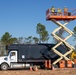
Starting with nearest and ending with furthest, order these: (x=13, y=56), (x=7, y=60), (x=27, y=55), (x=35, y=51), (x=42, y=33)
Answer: (x=7, y=60), (x=13, y=56), (x=27, y=55), (x=35, y=51), (x=42, y=33)

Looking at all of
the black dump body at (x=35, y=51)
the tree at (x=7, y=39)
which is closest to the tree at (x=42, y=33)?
the tree at (x=7, y=39)

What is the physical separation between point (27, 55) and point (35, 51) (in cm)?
125

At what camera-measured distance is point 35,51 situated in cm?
3925

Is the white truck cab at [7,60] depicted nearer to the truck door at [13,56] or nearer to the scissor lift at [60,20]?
the truck door at [13,56]

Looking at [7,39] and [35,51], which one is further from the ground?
[7,39]

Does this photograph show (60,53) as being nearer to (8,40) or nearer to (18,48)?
(18,48)

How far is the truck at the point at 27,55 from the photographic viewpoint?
3779cm

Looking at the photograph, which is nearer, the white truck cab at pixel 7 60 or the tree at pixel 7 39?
the white truck cab at pixel 7 60

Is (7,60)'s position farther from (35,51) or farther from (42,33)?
(42,33)

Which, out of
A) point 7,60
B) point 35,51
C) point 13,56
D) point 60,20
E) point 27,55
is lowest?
point 7,60

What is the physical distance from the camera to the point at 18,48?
126ft

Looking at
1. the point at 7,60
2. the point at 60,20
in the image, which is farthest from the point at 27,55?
the point at 60,20

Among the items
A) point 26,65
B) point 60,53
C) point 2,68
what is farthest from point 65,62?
point 2,68

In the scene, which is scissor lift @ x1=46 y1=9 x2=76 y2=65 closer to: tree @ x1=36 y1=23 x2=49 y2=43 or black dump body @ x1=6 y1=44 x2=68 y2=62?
black dump body @ x1=6 y1=44 x2=68 y2=62
